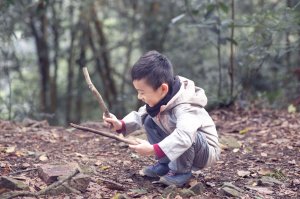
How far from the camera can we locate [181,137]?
2.98 m

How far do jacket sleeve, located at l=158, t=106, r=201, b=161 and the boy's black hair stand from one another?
9.7 inches

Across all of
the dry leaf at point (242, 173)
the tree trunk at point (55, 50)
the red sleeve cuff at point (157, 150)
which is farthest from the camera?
the tree trunk at point (55, 50)

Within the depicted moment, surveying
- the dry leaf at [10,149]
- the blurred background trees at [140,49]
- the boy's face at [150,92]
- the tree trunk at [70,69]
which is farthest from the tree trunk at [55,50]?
the boy's face at [150,92]

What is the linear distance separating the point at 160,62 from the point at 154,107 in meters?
0.28

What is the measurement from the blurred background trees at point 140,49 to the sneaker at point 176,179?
2.66 meters

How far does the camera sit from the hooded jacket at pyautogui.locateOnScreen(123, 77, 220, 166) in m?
2.98

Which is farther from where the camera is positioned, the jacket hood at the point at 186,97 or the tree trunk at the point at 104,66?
the tree trunk at the point at 104,66

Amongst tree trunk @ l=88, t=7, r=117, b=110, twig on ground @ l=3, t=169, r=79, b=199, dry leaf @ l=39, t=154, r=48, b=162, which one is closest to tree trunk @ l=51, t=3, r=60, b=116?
tree trunk @ l=88, t=7, r=117, b=110

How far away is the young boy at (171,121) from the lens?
9.80 feet

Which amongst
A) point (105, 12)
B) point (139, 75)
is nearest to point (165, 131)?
point (139, 75)

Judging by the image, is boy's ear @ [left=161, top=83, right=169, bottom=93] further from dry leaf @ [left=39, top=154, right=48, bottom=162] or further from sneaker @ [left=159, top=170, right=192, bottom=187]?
dry leaf @ [left=39, top=154, right=48, bottom=162]

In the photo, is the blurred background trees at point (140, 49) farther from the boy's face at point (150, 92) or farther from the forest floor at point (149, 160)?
the boy's face at point (150, 92)

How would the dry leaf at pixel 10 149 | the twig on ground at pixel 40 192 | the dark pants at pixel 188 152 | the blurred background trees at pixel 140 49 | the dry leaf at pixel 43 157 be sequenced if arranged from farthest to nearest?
the blurred background trees at pixel 140 49
the dry leaf at pixel 10 149
the dry leaf at pixel 43 157
the dark pants at pixel 188 152
the twig on ground at pixel 40 192

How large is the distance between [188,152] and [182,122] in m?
0.24
